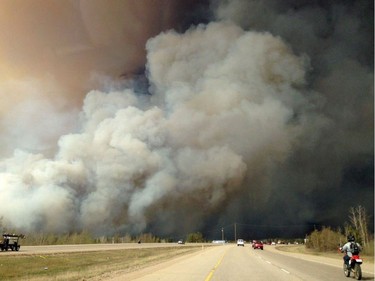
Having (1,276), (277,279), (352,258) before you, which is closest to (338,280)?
(352,258)

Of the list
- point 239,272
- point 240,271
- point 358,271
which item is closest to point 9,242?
point 240,271

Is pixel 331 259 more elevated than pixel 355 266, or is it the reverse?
pixel 355 266

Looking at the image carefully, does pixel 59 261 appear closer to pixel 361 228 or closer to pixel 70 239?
pixel 361 228

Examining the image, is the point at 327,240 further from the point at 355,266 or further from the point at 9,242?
the point at 355,266

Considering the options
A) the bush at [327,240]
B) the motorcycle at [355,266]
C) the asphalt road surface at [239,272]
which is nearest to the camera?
the asphalt road surface at [239,272]

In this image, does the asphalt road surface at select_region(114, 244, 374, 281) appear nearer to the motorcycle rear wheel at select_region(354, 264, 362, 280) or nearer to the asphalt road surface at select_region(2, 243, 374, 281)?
the asphalt road surface at select_region(2, 243, 374, 281)

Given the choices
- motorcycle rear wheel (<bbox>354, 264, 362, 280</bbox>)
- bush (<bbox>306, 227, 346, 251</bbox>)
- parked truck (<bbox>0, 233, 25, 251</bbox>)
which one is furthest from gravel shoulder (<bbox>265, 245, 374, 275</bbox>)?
parked truck (<bbox>0, 233, 25, 251</bbox>)

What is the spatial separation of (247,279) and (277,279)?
4.79 feet

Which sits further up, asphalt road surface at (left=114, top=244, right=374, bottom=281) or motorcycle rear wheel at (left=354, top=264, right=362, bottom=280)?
motorcycle rear wheel at (left=354, top=264, right=362, bottom=280)

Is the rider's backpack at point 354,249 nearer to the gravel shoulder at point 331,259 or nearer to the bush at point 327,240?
the gravel shoulder at point 331,259

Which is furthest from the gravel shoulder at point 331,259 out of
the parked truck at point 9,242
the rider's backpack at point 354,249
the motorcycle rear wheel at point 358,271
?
A: the parked truck at point 9,242

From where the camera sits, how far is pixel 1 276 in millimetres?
25594

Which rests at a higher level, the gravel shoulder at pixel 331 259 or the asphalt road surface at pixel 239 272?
the asphalt road surface at pixel 239 272

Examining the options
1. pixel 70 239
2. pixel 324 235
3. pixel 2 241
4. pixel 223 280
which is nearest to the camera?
pixel 223 280
